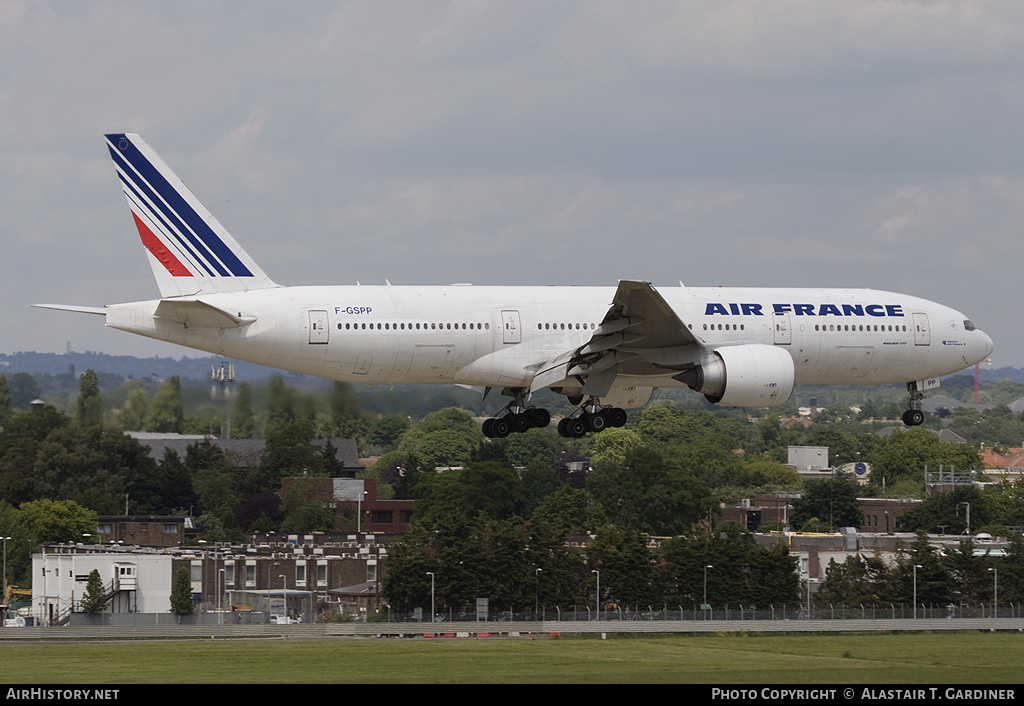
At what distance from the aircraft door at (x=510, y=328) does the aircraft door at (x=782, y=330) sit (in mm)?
9314

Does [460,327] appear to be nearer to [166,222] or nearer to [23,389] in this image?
[166,222]

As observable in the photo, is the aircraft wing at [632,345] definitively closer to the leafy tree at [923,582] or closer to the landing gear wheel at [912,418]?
the landing gear wheel at [912,418]

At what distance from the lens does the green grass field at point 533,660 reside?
5653 centimetres

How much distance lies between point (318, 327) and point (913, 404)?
23.1 m

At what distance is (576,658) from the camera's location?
213 ft

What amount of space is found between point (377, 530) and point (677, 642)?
6193 cm

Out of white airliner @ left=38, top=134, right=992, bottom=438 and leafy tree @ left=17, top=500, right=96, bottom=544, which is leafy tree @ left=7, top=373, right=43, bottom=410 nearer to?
leafy tree @ left=17, top=500, right=96, bottom=544

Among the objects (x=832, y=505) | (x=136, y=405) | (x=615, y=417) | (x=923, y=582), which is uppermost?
(x=136, y=405)

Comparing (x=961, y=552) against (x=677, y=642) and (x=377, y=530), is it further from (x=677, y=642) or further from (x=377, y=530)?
(x=377, y=530)

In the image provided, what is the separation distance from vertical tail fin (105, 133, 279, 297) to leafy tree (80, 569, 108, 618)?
1613 inches

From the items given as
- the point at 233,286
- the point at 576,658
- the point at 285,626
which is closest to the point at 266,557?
the point at 285,626

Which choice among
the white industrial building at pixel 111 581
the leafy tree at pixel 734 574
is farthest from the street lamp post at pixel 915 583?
the white industrial building at pixel 111 581

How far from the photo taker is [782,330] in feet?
183

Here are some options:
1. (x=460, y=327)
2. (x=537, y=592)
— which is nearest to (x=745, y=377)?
(x=460, y=327)
